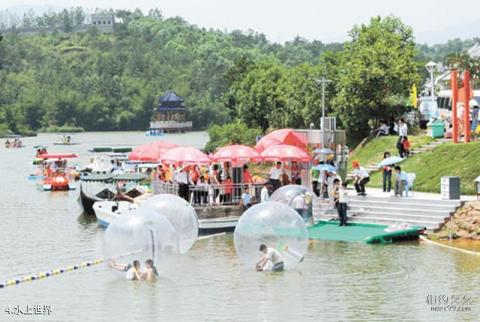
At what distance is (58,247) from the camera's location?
1452 inches

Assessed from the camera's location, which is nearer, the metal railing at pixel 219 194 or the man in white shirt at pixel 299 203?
the man in white shirt at pixel 299 203

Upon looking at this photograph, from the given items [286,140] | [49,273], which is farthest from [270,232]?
[286,140]

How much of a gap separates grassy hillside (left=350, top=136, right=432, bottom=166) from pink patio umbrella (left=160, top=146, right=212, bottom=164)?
10696mm

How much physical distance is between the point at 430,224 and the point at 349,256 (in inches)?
175

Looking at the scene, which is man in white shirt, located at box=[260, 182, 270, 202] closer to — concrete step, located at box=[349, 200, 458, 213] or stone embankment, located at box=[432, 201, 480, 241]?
concrete step, located at box=[349, 200, 458, 213]

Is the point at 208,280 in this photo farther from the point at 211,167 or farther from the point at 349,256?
the point at 211,167

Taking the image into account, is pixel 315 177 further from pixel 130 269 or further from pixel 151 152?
pixel 130 269

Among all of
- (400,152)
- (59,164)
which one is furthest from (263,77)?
(400,152)

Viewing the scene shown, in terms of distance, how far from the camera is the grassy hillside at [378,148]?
48.3m

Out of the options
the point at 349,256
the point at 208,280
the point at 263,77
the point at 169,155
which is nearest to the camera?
the point at 208,280

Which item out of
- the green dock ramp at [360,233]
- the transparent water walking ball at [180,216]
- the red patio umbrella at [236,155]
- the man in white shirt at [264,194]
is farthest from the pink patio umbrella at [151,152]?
the transparent water walking ball at [180,216]

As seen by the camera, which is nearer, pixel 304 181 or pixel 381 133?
pixel 304 181

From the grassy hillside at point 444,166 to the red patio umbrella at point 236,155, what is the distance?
225 inches

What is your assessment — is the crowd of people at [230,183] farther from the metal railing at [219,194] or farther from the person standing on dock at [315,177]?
the person standing on dock at [315,177]
